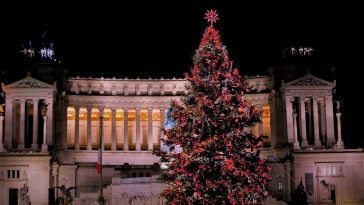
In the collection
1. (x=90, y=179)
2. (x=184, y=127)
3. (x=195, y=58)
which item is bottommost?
(x=90, y=179)

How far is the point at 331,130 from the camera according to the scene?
94062 mm

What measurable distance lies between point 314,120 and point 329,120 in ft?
7.30

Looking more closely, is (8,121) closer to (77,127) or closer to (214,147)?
(77,127)

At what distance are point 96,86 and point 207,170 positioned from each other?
60.7 metres

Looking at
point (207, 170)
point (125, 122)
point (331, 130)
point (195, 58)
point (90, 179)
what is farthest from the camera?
point (125, 122)

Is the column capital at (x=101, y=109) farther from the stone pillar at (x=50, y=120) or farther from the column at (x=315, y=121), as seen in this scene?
the column at (x=315, y=121)

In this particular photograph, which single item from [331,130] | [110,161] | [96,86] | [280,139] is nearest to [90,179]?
[110,161]

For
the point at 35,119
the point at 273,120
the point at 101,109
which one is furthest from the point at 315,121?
the point at 35,119

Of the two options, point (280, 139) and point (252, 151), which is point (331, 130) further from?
point (252, 151)

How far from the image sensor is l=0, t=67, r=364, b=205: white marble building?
269 feet

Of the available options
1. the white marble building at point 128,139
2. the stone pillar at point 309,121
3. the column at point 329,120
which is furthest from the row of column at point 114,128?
the column at point 329,120

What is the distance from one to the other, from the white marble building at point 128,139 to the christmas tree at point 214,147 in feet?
80.1

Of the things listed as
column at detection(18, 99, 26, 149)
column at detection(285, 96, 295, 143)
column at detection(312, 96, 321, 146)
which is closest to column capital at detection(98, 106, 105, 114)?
column at detection(18, 99, 26, 149)

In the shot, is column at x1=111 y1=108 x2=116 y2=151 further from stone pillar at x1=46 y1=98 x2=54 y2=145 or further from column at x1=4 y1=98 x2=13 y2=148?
column at x1=4 y1=98 x2=13 y2=148
